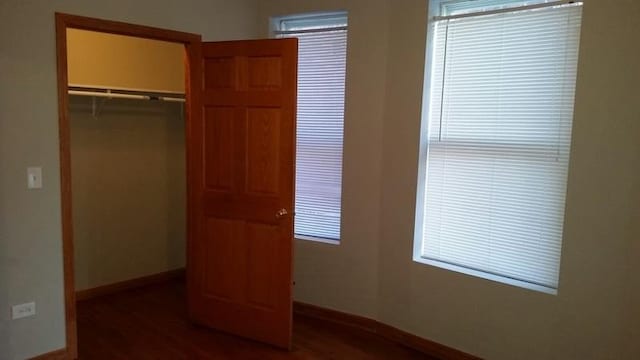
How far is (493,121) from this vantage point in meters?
2.87

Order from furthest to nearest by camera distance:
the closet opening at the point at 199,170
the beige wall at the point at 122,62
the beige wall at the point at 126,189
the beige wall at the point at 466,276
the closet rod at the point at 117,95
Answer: the beige wall at the point at 126,189, the beige wall at the point at 122,62, the closet rod at the point at 117,95, the closet opening at the point at 199,170, the beige wall at the point at 466,276

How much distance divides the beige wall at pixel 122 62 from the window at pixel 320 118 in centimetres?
121

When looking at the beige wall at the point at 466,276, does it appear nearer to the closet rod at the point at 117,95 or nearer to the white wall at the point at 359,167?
the white wall at the point at 359,167

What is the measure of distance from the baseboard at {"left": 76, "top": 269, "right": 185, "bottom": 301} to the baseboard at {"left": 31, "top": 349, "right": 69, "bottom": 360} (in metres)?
1.09

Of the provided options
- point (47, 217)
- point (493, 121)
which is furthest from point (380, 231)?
point (47, 217)

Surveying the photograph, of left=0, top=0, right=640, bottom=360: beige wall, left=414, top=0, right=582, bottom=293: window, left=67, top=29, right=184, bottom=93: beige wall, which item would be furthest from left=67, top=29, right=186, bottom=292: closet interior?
left=414, top=0, right=582, bottom=293: window

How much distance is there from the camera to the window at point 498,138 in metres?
2.62

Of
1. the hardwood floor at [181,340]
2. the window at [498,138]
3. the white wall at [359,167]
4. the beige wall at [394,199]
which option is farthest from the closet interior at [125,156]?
the window at [498,138]

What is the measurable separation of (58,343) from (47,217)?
80 cm

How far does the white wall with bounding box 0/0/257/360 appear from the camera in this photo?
8.55ft

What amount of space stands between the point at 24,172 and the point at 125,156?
146cm

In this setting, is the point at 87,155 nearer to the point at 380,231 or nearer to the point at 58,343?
the point at 58,343

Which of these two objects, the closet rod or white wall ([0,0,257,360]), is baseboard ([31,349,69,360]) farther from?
the closet rod

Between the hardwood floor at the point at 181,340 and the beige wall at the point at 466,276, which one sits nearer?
the beige wall at the point at 466,276
